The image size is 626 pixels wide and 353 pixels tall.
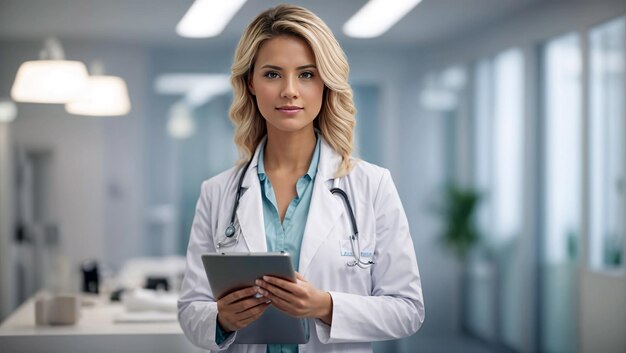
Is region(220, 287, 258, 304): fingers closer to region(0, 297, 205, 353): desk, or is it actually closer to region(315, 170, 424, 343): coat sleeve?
region(315, 170, 424, 343): coat sleeve

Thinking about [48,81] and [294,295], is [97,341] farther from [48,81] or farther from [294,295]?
[294,295]

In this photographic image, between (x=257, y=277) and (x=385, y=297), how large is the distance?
1.07 feet

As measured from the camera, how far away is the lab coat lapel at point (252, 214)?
6.40 ft

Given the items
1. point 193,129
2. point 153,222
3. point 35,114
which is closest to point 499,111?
point 193,129

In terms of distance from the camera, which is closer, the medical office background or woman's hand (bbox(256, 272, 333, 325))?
woman's hand (bbox(256, 272, 333, 325))

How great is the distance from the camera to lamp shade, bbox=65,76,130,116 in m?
4.57

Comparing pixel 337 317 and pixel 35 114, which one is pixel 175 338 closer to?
pixel 337 317

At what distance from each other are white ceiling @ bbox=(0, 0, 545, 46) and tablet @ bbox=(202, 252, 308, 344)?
12.4 ft

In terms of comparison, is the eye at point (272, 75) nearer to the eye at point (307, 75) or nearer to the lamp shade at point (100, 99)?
the eye at point (307, 75)

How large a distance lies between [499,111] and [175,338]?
4.37 m

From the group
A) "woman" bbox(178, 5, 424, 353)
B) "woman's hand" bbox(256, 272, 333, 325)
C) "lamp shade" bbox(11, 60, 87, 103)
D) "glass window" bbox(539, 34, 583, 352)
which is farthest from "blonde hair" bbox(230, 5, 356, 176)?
"glass window" bbox(539, 34, 583, 352)

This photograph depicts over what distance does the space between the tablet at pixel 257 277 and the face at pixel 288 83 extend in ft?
1.24

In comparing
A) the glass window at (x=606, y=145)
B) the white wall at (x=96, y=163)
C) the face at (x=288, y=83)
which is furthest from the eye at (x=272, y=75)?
the white wall at (x=96, y=163)

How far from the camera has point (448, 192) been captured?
7266 mm
